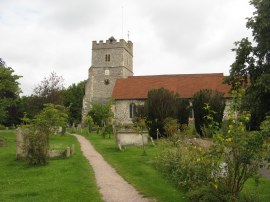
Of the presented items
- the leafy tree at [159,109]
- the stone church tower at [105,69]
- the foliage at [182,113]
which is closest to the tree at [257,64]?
the leafy tree at [159,109]

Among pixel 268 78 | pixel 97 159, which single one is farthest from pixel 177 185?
pixel 268 78

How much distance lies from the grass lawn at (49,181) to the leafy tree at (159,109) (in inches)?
Answer: 491

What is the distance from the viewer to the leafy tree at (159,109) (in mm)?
28469

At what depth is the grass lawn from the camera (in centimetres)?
980

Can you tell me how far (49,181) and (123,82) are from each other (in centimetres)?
3769

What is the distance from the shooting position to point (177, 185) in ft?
36.7

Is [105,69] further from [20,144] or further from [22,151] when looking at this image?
[22,151]

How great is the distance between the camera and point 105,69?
54.6 meters

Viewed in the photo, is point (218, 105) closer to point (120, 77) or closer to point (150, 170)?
point (150, 170)

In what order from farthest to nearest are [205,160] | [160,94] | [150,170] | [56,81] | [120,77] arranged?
[120,77]
[56,81]
[160,94]
[150,170]
[205,160]

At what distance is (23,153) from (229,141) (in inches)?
435

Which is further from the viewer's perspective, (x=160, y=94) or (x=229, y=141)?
(x=160, y=94)

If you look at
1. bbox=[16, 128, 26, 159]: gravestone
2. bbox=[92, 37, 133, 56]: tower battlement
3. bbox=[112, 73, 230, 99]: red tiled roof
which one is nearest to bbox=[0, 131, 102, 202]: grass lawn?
bbox=[16, 128, 26, 159]: gravestone

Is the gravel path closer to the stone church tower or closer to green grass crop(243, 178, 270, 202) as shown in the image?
green grass crop(243, 178, 270, 202)
